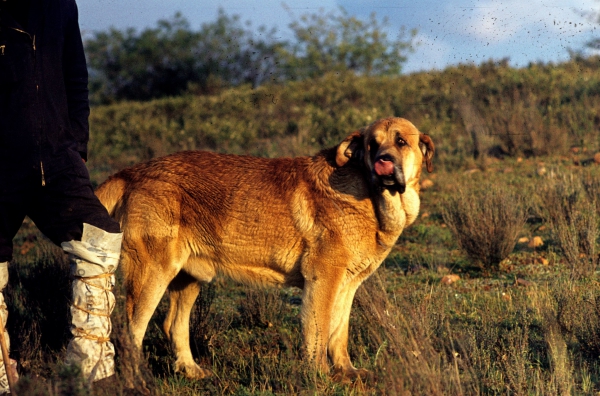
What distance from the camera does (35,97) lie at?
3717mm

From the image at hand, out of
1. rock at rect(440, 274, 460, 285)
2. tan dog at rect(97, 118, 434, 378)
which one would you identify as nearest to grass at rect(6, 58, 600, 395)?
rock at rect(440, 274, 460, 285)

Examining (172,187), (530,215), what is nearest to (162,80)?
(530,215)

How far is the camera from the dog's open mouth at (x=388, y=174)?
4699 millimetres

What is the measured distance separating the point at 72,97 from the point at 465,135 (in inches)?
435

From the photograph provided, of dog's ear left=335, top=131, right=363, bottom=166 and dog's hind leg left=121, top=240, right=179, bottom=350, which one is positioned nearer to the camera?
dog's hind leg left=121, top=240, right=179, bottom=350

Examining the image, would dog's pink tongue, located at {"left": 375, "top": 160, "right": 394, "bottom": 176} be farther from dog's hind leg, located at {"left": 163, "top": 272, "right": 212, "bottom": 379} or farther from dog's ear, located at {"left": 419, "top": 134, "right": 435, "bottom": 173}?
dog's hind leg, located at {"left": 163, "top": 272, "right": 212, "bottom": 379}

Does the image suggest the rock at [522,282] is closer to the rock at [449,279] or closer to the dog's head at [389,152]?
the rock at [449,279]

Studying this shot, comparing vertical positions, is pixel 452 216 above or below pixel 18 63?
below

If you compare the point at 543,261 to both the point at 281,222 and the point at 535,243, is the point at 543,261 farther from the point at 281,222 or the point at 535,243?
the point at 281,222

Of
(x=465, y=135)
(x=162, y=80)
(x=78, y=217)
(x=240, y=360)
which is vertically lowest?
(x=240, y=360)

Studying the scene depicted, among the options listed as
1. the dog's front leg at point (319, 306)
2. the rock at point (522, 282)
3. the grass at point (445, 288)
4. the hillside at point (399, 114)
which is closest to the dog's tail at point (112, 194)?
the grass at point (445, 288)

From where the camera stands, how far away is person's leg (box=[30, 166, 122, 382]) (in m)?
3.76

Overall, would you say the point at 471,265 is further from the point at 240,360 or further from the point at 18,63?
the point at 18,63

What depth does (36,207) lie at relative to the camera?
3.84 m
